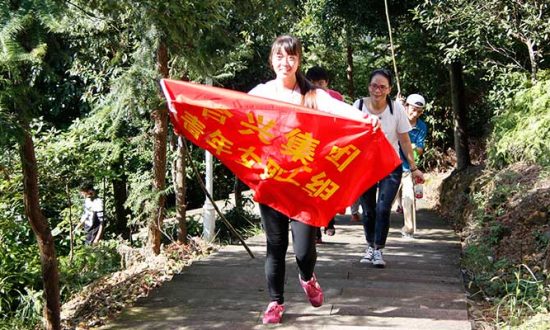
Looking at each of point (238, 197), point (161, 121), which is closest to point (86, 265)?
point (161, 121)

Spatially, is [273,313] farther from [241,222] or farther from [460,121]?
[460,121]

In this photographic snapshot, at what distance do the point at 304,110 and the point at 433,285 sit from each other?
67.5 inches

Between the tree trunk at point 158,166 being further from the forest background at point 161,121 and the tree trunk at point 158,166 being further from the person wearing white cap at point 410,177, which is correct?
the person wearing white cap at point 410,177

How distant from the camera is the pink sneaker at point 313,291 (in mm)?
3848

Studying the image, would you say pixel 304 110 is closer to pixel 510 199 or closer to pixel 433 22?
pixel 510 199

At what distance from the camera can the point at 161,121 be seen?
579cm

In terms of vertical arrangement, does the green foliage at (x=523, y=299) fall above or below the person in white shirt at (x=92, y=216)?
below

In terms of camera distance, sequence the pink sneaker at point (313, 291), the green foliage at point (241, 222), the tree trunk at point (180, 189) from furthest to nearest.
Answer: the green foliage at point (241, 222) → the tree trunk at point (180, 189) → the pink sneaker at point (313, 291)

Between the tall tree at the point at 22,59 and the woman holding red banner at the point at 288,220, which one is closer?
the tall tree at the point at 22,59

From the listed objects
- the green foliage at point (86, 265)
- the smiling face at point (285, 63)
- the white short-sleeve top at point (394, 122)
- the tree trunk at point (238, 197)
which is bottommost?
the green foliage at point (86, 265)

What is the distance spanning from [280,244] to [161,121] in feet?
8.07

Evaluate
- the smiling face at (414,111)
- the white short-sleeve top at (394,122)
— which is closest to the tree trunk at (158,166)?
the white short-sleeve top at (394,122)

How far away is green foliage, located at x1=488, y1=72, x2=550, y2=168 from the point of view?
6.77 m

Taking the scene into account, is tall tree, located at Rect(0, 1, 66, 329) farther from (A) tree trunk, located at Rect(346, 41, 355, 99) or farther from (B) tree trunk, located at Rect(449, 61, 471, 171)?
(A) tree trunk, located at Rect(346, 41, 355, 99)
